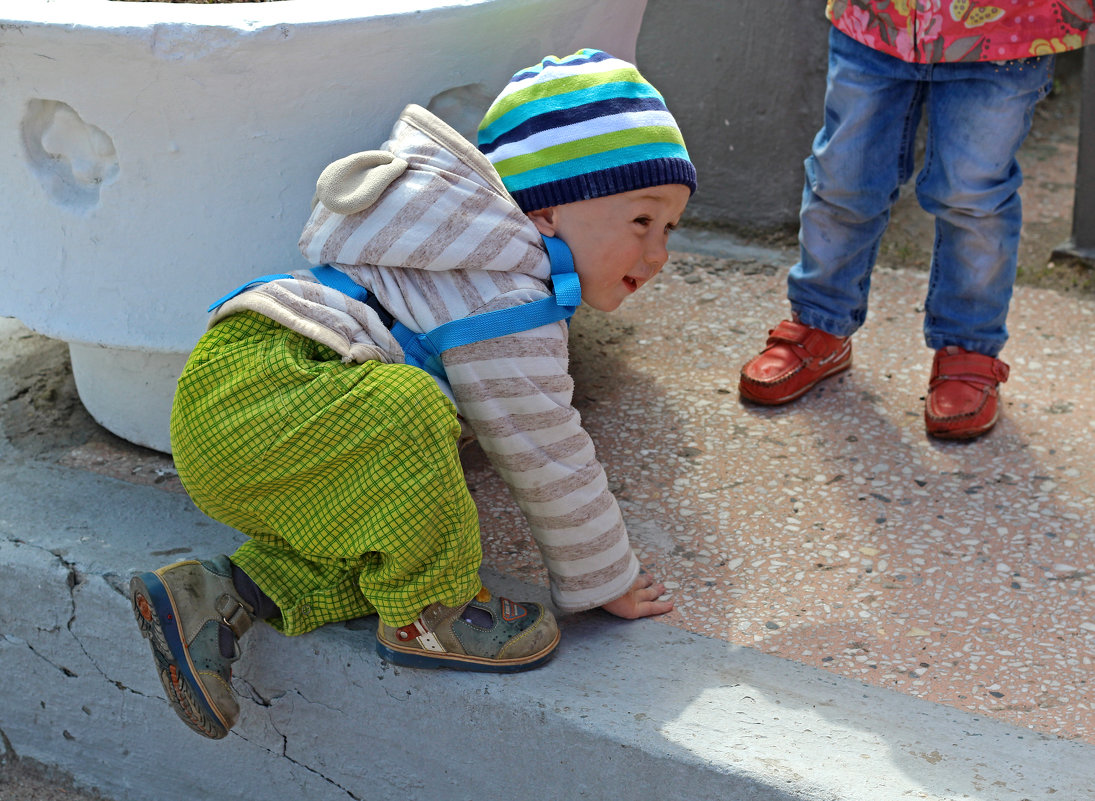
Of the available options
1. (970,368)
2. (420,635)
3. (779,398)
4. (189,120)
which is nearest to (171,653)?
(420,635)

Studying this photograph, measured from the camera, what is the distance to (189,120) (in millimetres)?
1709

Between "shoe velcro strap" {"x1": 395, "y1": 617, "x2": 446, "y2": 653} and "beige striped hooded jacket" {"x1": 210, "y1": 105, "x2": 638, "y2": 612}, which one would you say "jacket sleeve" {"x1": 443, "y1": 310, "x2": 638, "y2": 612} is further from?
"shoe velcro strap" {"x1": 395, "y1": 617, "x2": 446, "y2": 653}

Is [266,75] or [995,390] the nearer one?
[266,75]

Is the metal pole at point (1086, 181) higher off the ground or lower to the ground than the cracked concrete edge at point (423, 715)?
higher

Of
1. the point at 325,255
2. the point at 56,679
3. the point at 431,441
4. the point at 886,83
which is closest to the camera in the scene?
the point at 431,441

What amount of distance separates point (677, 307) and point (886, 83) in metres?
0.76

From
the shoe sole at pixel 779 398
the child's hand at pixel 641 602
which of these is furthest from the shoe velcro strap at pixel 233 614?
the shoe sole at pixel 779 398

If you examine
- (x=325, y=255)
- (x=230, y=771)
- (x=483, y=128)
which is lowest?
(x=230, y=771)

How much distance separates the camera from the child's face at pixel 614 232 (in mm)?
1562

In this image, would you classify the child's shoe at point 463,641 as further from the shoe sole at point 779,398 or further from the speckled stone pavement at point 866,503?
the shoe sole at point 779,398

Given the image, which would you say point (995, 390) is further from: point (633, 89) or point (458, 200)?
point (458, 200)

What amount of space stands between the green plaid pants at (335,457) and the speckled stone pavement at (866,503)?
0.37 meters

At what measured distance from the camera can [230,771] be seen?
A: 1.76 metres

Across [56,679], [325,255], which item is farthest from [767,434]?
[56,679]
